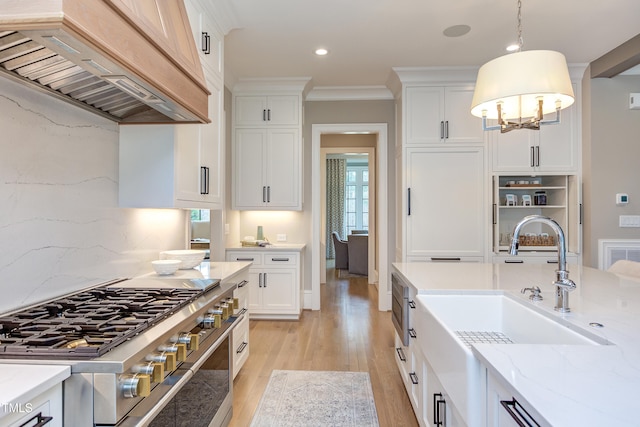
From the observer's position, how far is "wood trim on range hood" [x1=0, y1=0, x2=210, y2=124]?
0.94m

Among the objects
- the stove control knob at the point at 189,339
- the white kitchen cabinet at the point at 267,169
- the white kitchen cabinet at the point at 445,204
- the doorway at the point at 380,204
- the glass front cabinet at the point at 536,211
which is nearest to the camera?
the stove control knob at the point at 189,339

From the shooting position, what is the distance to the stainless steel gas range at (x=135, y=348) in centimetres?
98

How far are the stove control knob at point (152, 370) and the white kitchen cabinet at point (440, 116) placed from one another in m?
3.53

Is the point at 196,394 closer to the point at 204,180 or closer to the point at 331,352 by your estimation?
the point at 204,180

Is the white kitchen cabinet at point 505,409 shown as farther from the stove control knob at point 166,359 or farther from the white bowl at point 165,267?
the white bowl at point 165,267

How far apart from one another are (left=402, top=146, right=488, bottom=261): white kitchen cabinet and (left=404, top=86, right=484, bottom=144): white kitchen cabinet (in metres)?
0.13

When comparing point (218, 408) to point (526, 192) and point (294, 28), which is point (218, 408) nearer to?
point (294, 28)

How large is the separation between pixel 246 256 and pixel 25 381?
10.8ft

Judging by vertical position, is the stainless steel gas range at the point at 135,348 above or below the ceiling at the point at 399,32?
below

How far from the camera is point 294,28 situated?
3111mm

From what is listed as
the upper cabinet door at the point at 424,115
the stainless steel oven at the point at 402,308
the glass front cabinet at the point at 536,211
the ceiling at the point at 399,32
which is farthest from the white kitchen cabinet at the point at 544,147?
the stainless steel oven at the point at 402,308

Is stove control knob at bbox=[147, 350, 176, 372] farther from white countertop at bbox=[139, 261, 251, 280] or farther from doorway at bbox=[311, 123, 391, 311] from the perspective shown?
doorway at bbox=[311, 123, 391, 311]

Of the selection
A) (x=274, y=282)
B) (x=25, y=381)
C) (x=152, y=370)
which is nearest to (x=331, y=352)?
(x=274, y=282)

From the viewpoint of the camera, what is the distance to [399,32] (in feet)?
10.5
